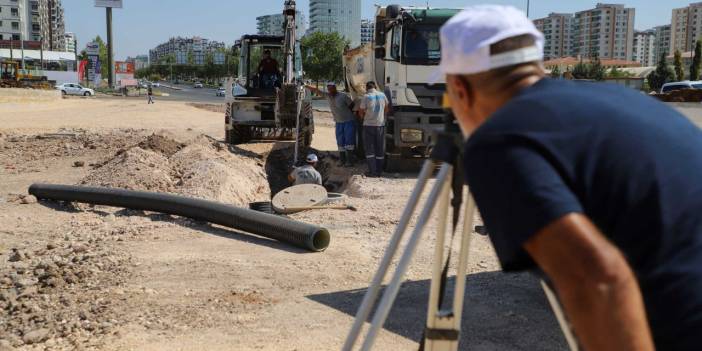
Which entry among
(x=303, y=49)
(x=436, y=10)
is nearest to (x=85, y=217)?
(x=436, y=10)

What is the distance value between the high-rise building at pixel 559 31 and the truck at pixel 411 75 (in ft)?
477

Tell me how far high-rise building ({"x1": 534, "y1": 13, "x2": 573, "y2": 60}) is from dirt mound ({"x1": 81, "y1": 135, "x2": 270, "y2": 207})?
14550 cm

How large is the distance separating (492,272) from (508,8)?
508 cm

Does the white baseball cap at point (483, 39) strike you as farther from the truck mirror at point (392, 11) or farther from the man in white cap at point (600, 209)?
the truck mirror at point (392, 11)

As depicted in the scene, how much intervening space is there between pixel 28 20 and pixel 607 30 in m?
123

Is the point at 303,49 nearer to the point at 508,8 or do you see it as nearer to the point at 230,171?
the point at 230,171

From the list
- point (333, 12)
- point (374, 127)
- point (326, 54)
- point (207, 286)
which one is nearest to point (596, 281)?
point (207, 286)

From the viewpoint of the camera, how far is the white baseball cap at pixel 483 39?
1.67 meters

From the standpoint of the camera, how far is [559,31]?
15325cm

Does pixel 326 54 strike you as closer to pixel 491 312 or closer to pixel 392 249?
pixel 491 312

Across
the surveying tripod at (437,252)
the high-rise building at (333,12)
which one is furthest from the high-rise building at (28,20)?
the surveying tripod at (437,252)

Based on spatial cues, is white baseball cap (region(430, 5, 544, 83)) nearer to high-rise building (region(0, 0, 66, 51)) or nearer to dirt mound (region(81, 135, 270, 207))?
dirt mound (region(81, 135, 270, 207))

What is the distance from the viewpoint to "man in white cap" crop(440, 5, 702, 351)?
142 centimetres

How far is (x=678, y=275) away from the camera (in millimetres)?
1467
